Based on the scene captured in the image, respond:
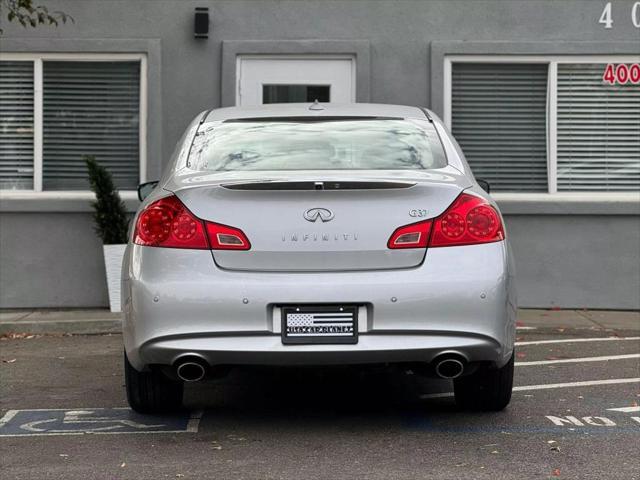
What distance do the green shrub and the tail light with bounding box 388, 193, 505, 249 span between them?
5985 mm

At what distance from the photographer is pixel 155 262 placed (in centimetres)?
561

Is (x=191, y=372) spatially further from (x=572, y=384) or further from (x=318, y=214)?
(x=572, y=384)

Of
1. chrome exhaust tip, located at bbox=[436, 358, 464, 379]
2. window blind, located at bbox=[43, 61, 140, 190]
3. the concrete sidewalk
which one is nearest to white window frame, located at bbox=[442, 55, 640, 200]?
the concrete sidewalk

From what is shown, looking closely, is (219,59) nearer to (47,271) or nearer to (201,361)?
(47,271)

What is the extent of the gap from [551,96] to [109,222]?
14.6 feet

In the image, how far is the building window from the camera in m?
11.8

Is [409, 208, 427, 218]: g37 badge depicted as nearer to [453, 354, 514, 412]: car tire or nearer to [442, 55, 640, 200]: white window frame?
[453, 354, 514, 412]: car tire

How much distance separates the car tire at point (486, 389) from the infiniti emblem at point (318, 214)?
1.21 metres

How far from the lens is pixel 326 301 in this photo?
5.44 metres

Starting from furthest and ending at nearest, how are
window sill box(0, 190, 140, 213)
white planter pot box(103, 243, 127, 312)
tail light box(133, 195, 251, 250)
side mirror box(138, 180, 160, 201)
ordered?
window sill box(0, 190, 140, 213), white planter pot box(103, 243, 127, 312), side mirror box(138, 180, 160, 201), tail light box(133, 195, 251, 250)

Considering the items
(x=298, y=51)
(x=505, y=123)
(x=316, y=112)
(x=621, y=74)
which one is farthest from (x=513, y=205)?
(x=316, y=112)

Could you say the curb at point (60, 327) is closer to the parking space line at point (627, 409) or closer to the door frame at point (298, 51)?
the door frame at point (298, 51)

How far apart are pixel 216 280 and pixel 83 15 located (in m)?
6.86

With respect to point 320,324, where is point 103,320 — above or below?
below
